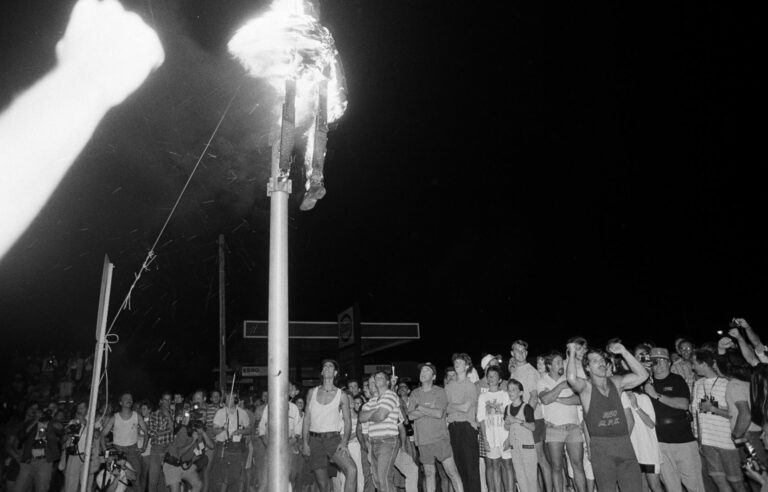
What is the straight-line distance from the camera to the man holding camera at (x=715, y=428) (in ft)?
23.9

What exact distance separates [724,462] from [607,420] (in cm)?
233

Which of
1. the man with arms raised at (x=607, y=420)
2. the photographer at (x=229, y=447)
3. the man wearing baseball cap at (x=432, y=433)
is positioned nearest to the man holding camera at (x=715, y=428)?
the man with arms raised at (x=607, y=420)

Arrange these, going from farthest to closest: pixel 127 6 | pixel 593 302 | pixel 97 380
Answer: pixel 593 302, pixel 127 6, pixel 97 380

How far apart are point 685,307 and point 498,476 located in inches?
1164

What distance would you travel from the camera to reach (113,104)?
27.9ft

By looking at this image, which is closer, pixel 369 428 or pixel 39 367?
pixel 369 428

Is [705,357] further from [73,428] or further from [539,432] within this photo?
[73,428]

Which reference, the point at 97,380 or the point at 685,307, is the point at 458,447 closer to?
the point at 97,380

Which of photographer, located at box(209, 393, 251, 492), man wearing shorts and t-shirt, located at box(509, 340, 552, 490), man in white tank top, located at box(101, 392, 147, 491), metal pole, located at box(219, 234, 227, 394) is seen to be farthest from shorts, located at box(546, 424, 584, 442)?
metal pole, located at box(219, 234, 227, 394)

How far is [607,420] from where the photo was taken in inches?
254

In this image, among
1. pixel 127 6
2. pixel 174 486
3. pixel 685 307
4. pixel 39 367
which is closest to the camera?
pixel 127 6

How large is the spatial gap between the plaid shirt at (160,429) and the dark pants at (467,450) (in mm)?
6540

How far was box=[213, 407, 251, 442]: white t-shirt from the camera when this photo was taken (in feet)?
38.7

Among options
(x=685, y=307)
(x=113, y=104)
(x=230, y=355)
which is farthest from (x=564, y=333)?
(x=113, y=104)
